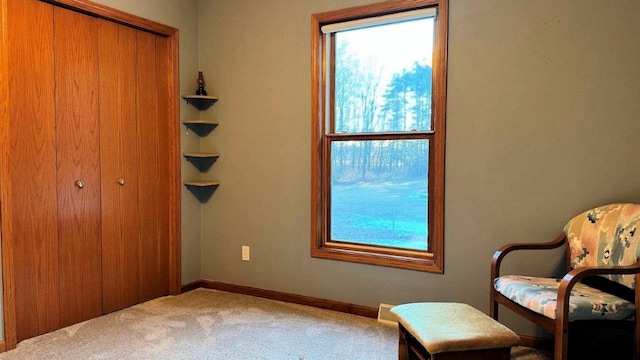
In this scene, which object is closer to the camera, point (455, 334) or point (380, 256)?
point (455, 334)

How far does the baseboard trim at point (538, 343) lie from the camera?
8.09 feet

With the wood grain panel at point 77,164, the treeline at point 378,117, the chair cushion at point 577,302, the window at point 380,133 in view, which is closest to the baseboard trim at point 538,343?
the chair cushion at point 577,302

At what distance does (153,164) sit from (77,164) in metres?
0.57

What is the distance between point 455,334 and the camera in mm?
1781

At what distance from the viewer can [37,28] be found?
8.43 ft

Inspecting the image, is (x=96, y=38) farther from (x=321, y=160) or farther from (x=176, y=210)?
(x=321, y=160)

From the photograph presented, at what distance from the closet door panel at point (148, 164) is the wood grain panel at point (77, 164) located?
1.09ft

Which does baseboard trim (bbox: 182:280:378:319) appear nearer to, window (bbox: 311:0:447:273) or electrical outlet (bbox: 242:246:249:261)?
electrical outlet (bbox: 242:246:249:261)

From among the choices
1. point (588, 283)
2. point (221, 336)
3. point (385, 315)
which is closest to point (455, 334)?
point (588, 283)

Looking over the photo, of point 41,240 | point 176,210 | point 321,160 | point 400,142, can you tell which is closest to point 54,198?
point 41,240

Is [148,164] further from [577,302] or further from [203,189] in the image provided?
[577,302]

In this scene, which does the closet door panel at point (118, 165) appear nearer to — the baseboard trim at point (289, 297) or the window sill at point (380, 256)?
Result: the baseboard trim at point (289, 297)

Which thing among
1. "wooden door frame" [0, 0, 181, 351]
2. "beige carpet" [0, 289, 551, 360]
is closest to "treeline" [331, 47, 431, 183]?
"beige carpet" [0, 289, 551, 360]

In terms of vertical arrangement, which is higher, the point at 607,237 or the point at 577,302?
the point at 607,237
